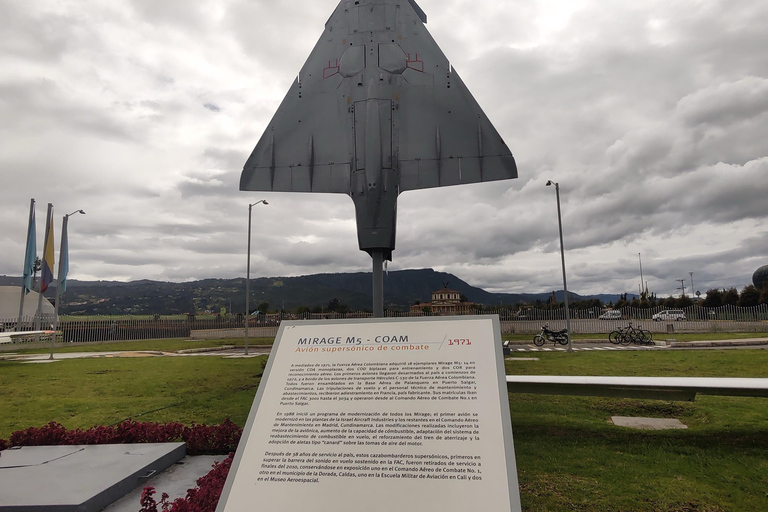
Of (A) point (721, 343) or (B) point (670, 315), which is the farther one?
(B) point (670, 315)

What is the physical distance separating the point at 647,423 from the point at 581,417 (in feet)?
3.38

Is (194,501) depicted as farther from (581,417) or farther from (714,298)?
(714,298)

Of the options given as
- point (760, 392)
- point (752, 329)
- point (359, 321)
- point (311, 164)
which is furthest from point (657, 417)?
point (752, 329)

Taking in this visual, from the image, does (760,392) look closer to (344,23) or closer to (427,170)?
(427,170)

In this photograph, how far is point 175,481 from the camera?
4.52 metres

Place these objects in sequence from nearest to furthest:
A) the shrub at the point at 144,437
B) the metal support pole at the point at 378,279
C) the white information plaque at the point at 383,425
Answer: the white information plaque at the point at 383,425, the shrub at the point at 144,437, the metal support pole at the point at 378,279

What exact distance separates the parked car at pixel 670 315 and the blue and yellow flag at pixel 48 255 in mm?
41165

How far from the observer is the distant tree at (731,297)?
5017cm

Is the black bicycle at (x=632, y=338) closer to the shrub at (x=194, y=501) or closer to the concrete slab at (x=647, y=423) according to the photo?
the concrete slab at (x=647, y=423)

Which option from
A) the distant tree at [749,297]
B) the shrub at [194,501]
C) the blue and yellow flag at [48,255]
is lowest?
the shrub at [194,501]

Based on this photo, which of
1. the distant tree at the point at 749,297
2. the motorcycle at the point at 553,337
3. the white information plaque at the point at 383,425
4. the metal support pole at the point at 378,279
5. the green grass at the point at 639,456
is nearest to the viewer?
the white information plaque at the point at 383,425

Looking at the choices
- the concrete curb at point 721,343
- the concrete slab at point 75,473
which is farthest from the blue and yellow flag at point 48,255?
the concrete curb at point 721,343

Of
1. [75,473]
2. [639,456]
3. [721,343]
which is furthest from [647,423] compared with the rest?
[721,343]

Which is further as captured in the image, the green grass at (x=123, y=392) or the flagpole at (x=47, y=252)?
the flagpole at (x=47, y=252)
